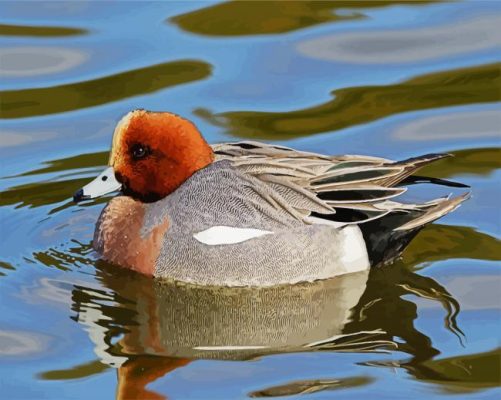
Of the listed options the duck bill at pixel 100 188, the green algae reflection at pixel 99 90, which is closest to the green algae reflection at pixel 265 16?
the green algae reflection at pixel 99 90

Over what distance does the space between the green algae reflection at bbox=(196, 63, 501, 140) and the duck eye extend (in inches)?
76.3

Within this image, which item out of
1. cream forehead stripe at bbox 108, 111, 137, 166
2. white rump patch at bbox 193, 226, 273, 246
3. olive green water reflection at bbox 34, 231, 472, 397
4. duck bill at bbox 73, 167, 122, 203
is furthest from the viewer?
duck bill at bbox 73, 167, 122, 203

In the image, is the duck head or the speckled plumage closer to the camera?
the speckled plumage

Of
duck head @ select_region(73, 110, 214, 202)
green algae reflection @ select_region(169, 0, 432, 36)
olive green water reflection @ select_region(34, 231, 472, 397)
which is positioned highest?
green algae reflection @ select_region(169, 0, 432, 36)

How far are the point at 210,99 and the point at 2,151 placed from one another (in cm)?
168

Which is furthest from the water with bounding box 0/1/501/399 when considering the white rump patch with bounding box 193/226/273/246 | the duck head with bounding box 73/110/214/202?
the duck head with bounding box 73/110/214/202

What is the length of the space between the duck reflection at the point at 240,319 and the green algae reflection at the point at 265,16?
383 centimetres

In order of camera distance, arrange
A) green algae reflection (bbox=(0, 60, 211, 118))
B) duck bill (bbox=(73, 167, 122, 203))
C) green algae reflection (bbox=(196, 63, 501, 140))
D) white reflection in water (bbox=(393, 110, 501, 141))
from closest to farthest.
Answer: duck bill (bbox=(73, 167, 122, 203)) < white reflection in water (bbox=(393, 110, 501, 141)) < green algae reflection (bbox=(196, 63, 501, 140)) < green algae reflection (bbox=(0, 60, 211, 118))

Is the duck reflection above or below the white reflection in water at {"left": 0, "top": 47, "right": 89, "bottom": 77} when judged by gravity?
below

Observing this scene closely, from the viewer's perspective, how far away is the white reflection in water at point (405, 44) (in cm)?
1198

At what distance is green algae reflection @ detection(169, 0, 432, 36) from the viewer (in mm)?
12320

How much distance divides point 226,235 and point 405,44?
13.3 feet

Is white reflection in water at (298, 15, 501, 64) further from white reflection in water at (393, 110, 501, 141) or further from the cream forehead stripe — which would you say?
the cream forehead stripe

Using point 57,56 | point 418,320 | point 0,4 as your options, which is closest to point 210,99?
point 57,56
